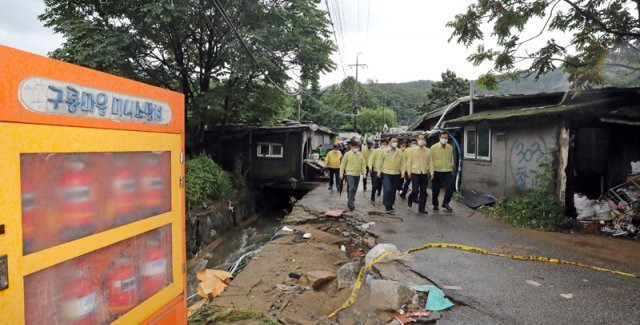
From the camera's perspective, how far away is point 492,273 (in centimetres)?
457

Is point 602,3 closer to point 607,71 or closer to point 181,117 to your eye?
point 607,71

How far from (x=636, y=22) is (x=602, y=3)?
68 centimetres

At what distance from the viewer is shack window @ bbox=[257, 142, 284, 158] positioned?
1817 centimetres

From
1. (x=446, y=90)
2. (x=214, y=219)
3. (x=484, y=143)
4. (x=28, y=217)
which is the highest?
(x=446, y=90)

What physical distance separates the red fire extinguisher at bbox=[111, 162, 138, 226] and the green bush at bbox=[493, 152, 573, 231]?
7527mm

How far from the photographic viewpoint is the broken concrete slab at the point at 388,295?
365 cm

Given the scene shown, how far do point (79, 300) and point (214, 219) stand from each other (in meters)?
11.1

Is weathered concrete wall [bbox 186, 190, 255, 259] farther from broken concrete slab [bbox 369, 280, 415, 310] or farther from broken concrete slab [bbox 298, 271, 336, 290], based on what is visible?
broken concrete slab [bbox 369, 280, 415, 310]

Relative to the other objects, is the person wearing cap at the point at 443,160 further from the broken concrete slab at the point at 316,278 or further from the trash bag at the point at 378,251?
the broken concrete slab at the point at 316,278

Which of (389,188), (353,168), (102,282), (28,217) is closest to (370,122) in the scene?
(353,168)

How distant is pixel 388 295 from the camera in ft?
12.3

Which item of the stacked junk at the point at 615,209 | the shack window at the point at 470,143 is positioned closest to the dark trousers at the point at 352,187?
the shack window at the point at 470,143

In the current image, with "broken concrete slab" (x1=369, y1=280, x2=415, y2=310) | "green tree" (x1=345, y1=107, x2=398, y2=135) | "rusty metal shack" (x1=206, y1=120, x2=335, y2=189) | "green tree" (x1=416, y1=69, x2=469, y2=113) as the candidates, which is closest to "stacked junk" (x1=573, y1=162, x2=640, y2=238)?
"broken concrete slab" (x1=369, y1=280, x2=415, y2=310)

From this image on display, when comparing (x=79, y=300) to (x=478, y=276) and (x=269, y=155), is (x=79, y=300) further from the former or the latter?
(x=269, y=155)
